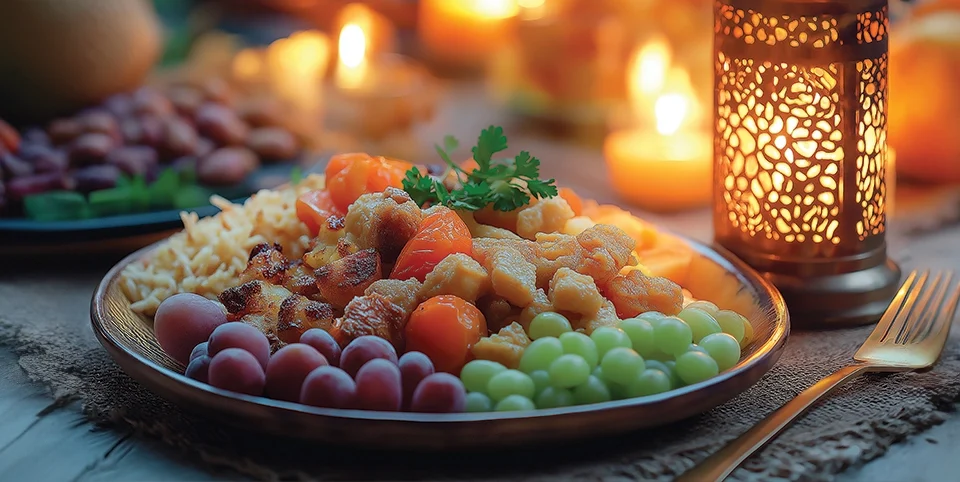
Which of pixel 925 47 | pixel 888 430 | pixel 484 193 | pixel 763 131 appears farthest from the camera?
pixel 925 47

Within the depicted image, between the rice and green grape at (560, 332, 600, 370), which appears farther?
the rice

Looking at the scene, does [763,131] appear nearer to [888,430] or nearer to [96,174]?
[888,430]

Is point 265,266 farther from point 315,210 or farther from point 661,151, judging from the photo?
point 661,151

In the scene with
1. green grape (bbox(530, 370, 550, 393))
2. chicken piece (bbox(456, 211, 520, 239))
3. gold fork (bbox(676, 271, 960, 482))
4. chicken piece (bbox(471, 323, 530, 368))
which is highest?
chicken piece (bbox(456, 211, 520, 239))

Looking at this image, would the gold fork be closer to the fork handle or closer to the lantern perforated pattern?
the fork handle

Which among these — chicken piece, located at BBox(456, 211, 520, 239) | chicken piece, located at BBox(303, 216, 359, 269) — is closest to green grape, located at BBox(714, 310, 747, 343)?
chicken piece, located at BBox(456, 211, 520, 239)

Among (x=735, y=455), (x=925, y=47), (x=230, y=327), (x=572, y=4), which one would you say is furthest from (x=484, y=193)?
(x=572, y=4)

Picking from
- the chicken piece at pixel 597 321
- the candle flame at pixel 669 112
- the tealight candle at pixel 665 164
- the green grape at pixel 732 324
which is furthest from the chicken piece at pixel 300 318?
the candle flame at pixel 669 112

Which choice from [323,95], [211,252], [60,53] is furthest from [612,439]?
[323,95]
